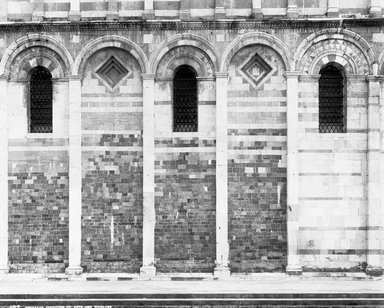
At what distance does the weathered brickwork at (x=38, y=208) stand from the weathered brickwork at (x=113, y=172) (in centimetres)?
64

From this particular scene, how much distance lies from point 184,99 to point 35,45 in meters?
4.29

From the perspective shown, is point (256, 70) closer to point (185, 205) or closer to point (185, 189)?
point (185, 189)

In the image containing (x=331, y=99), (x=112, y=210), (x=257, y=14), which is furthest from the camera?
(x=331, y=99)

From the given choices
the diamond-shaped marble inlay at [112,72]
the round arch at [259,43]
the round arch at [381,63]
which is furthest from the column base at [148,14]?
the round arch at [381,63]

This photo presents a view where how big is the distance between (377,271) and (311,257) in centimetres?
174

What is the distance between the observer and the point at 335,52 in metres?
17.4

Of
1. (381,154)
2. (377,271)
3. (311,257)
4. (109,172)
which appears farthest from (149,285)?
(381,154)

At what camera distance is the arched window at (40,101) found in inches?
705

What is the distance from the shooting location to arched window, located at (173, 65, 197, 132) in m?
17.8

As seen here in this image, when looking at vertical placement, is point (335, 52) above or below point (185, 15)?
below

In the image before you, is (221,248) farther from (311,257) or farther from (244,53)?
(244,53)

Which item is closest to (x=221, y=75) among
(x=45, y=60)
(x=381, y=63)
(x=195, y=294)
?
(x=381, y=63)

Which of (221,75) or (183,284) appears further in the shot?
(221,75)

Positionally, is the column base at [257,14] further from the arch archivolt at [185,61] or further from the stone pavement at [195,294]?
the stone pavement at [195,294]
